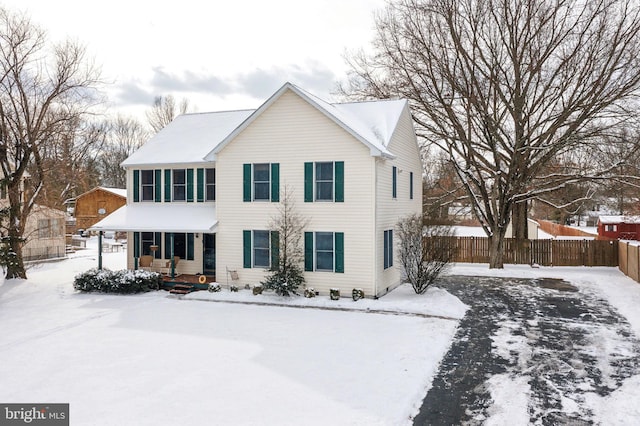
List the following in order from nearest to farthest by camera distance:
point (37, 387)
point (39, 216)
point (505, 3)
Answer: point (37, 387) → point (505, 3) → point (39, 216)

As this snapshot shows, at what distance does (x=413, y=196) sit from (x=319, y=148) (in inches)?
276

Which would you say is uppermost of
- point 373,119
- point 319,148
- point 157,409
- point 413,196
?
point 373,119

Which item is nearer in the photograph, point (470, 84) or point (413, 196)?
point (413, 196)

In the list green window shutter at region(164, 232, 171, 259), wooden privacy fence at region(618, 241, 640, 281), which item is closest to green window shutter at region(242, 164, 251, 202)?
green window shutter at region(164, 232, 171, 259)

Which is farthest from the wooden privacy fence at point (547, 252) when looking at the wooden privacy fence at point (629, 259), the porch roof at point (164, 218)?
the porch roof at point (164, 218)

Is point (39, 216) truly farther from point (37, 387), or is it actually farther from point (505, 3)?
point (505, 3)

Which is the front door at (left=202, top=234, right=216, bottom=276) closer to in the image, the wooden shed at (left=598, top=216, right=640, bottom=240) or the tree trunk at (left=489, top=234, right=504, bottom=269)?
the tree trunk at (left=489, top=234, right=504, bottom=269)

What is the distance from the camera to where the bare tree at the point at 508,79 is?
20828mm

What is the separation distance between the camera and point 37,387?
26.6 ft

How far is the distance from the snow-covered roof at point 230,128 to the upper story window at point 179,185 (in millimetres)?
642

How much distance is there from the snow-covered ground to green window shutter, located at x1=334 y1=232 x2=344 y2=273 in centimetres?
118

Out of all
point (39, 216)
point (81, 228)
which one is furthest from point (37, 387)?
point (81, 228)

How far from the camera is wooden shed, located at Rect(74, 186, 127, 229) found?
41.9 m

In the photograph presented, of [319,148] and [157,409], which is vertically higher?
[319,148]
